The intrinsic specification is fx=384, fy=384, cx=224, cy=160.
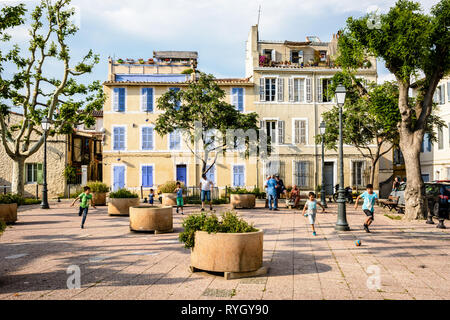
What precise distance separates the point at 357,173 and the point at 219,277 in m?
24.7

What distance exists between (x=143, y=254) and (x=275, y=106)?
22206mm

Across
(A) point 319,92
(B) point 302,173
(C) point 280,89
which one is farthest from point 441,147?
(C) point 280,89

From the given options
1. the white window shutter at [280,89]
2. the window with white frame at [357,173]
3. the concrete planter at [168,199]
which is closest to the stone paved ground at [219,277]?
the concrete planter at [168,199]

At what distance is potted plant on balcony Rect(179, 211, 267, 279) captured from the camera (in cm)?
604

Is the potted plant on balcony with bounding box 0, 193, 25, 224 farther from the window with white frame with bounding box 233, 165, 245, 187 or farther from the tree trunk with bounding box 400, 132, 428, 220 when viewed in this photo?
the window with white frame with bounding box 233, 165, 245, 187

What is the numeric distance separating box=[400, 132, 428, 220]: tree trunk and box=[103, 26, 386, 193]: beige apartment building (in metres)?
13.7

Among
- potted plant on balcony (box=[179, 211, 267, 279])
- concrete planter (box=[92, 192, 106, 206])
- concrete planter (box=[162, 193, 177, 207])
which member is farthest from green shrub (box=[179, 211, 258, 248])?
concrete planter (box=[92, 192, 106, 206])

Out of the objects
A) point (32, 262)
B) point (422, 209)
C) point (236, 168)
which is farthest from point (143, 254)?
point (236, 168)

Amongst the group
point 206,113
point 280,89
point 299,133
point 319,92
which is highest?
point 280,89

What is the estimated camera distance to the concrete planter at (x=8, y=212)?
12.8m

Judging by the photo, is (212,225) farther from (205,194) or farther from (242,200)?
(242,200)

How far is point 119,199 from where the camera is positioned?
1526 cm

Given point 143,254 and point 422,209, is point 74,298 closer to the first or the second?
point 143,254

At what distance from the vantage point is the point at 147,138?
28234 millimetres
